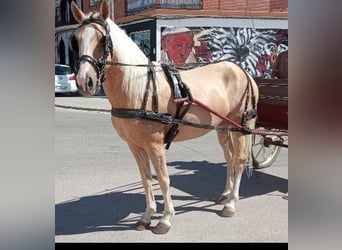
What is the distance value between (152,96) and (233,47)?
1509 centimetres

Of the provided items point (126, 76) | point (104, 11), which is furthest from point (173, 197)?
point (104, 11)

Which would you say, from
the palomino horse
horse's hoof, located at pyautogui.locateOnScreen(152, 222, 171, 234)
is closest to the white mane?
the palomino horse

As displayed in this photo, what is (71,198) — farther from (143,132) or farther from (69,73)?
(69,73)

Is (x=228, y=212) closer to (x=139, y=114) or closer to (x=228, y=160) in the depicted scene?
(x=228, y=160)

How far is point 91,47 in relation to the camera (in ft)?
11.4

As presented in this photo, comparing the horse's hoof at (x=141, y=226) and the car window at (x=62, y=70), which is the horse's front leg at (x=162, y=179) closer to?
the horse's hoof at (x=141, y=226)

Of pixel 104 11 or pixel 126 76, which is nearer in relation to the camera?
pixel 104 11

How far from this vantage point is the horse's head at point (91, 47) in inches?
134

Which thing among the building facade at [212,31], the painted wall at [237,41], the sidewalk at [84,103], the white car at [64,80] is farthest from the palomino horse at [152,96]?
the painted wall at [237,41]

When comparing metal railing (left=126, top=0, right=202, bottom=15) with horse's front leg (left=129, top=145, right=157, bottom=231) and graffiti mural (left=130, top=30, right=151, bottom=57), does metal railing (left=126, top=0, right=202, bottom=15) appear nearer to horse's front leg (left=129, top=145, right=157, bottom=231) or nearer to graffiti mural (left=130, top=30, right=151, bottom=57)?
graffiti mural (left=130, top=30, right=151, bottom=57)

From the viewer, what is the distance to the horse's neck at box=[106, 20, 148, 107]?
3.74 m
